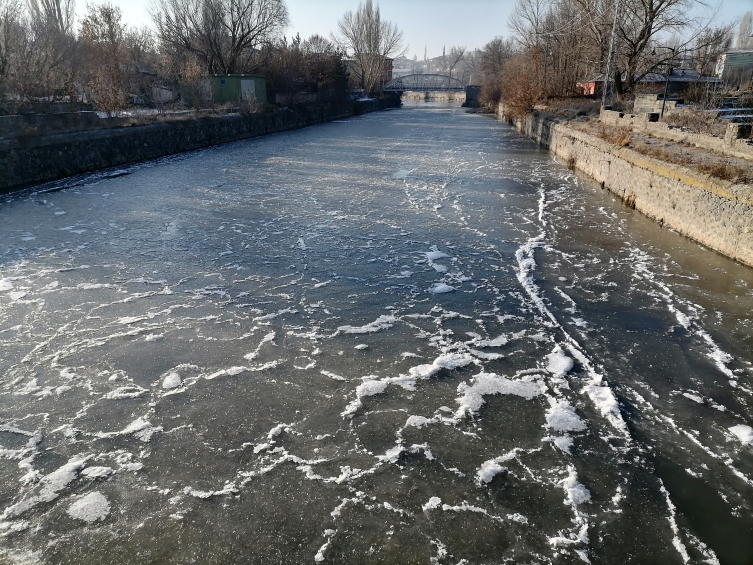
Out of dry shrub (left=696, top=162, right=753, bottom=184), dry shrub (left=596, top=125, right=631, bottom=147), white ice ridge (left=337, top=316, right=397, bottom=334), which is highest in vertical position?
dry shrub (left=596, top=125, right=631, bottom=147)

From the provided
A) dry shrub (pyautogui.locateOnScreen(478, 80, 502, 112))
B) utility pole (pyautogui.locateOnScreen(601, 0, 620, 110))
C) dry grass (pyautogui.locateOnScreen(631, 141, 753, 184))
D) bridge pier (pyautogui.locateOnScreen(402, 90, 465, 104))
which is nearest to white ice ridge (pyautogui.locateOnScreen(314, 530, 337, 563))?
dry grass (pyautogui.locateOnScreen(631, 141, 753, 184))

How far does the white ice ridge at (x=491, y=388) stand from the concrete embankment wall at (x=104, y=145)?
14.4 metres

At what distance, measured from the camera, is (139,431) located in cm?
450

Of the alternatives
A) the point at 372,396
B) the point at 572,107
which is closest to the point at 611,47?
the point at 572,107

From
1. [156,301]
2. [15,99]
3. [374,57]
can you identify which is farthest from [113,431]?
Result: [374,57]

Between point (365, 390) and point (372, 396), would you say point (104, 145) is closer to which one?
point (365, 390)

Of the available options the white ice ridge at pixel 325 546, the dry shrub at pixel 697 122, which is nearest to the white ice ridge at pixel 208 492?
the white ice ridge at pixel 325 546

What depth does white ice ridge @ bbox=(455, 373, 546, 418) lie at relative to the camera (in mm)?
4938

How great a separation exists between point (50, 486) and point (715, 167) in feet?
35.0

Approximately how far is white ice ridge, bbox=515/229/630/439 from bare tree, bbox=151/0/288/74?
3381 cm

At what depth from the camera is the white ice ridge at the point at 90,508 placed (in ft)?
11.9

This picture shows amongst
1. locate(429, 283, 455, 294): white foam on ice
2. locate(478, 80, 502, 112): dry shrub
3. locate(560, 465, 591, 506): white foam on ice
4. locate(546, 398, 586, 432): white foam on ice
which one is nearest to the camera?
locate(560, 465, 591, 506): white foam on ice

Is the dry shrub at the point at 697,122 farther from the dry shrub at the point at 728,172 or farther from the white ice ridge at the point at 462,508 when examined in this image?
the white ice ridge at the point at 462,508

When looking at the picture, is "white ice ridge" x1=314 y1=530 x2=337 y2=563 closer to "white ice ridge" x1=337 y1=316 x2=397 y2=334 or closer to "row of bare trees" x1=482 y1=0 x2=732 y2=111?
"white ice ridge" x1=337 y1=316 x2=397 y2=334
